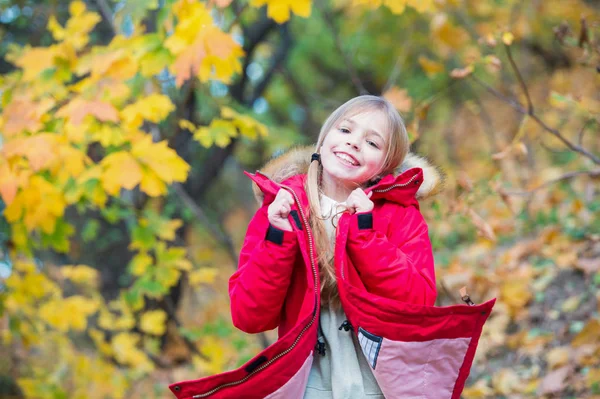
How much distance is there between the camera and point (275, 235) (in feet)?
6.33

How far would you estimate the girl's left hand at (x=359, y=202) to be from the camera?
196 centimetres

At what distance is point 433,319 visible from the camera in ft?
6.00

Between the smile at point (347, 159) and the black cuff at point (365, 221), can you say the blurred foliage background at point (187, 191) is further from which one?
the black cuff at point (365, 221)

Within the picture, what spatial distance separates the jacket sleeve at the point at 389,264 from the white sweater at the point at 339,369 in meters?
0.18

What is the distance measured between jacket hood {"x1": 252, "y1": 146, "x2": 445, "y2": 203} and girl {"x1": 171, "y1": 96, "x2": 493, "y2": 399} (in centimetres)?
3

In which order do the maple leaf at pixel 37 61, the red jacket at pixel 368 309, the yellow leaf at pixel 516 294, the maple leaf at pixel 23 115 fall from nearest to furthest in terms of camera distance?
1. the red jacket at pixel 368 309
2. the maple leaf at pixel 23 115
3. the maple leaf at pixel 37 61
4. the yellow leaf at pixel 516 294

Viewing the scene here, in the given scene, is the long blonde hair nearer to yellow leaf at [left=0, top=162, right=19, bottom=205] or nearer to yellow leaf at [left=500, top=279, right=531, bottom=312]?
yellow leaf at [left=0, top=162, right=19, bottom=205]

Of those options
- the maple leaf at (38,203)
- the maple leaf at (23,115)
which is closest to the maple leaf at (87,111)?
the maple leaf at (23,115)

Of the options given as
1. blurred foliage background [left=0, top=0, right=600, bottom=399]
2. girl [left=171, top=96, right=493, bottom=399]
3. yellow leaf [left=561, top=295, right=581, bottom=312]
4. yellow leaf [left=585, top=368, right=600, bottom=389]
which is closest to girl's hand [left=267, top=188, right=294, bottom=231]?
girl [left=171, top=96, right=493, bottom=399]

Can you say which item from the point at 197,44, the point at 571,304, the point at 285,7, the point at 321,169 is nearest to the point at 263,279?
the point at 321,169

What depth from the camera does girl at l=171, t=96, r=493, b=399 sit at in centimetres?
185

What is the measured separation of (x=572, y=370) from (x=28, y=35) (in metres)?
5.44

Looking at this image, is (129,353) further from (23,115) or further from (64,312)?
(23,115)

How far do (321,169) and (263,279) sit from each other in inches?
19.2
